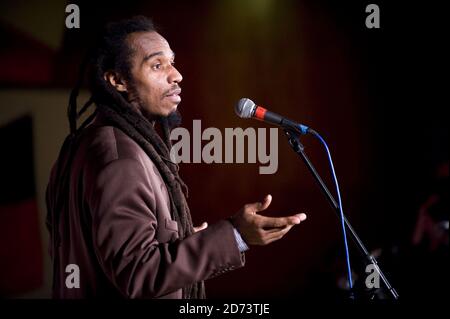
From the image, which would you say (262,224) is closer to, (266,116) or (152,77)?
(266,116)

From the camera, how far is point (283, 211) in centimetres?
339

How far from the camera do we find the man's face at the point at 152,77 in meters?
1.80

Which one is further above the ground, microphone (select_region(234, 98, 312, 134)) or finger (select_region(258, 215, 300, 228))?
microphone (select_region(234, 98, 312, 134))

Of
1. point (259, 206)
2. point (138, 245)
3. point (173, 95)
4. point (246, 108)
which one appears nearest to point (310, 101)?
point (173, 95)

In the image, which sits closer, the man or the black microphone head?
the man

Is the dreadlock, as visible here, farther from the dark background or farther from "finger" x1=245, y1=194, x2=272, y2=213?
the dark background

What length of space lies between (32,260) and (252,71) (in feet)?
5.96

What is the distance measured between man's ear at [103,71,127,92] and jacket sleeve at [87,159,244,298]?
407 millimetres

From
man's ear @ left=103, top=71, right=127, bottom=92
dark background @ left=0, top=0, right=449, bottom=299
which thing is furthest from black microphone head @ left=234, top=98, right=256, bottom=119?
dark background @ left=0, top=0, right=449, bottom=299

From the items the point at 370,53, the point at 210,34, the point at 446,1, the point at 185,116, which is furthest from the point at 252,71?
the point at 446,1

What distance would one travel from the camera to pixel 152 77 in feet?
5.97

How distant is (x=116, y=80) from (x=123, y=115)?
0.18 m

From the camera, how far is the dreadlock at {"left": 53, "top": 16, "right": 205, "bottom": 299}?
1.68m

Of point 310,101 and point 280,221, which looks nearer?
point 280,221
